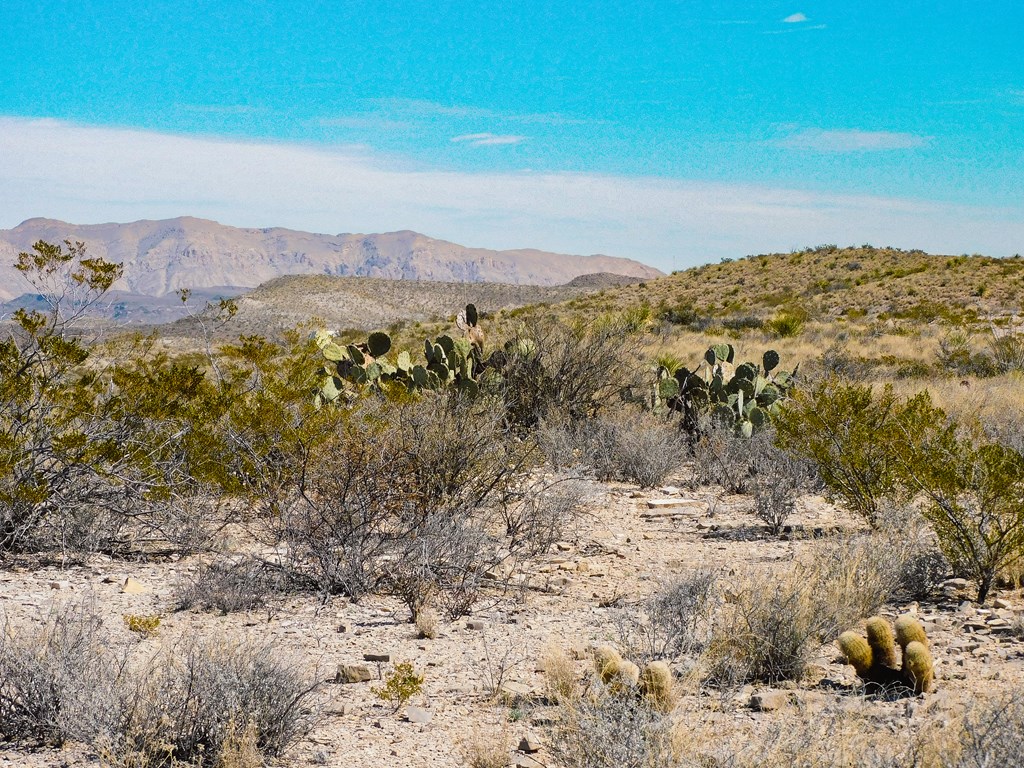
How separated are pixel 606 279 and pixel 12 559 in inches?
3650

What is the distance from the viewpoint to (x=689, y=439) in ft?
43.3

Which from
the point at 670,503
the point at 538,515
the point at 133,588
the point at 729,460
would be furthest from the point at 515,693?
the point at 729,460

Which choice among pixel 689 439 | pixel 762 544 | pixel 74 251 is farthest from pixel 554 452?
pixel 74 251

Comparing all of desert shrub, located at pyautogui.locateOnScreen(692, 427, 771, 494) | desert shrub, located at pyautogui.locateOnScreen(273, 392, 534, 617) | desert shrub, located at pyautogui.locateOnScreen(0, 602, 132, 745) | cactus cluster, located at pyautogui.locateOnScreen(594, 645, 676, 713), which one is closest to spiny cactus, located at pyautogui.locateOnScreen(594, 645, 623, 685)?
cactus cluster, located at pyautogui.locateOnScreen(594, 645, 676, 713)

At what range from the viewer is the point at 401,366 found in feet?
41.3

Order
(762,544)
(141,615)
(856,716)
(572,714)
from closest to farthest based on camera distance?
(572,714)
(856,716)
(141,615)
(762,544)

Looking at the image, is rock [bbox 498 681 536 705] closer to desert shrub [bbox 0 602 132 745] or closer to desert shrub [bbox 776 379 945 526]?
desert shrub [bbox 0 602 132 745]

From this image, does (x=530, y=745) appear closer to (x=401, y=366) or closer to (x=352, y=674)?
(x=352, y=674)

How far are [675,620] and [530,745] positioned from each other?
63.9 inches

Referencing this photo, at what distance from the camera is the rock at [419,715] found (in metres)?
4.40

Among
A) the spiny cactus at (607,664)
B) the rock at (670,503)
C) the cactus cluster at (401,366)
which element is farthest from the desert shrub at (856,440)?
the cactus cluster at (401,366)

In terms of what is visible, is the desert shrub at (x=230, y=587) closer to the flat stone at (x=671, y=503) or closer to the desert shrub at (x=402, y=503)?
the desert shrub at (x=402, y=503)

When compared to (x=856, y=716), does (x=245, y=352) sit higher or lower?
higher

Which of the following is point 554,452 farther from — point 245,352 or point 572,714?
point 572,714
